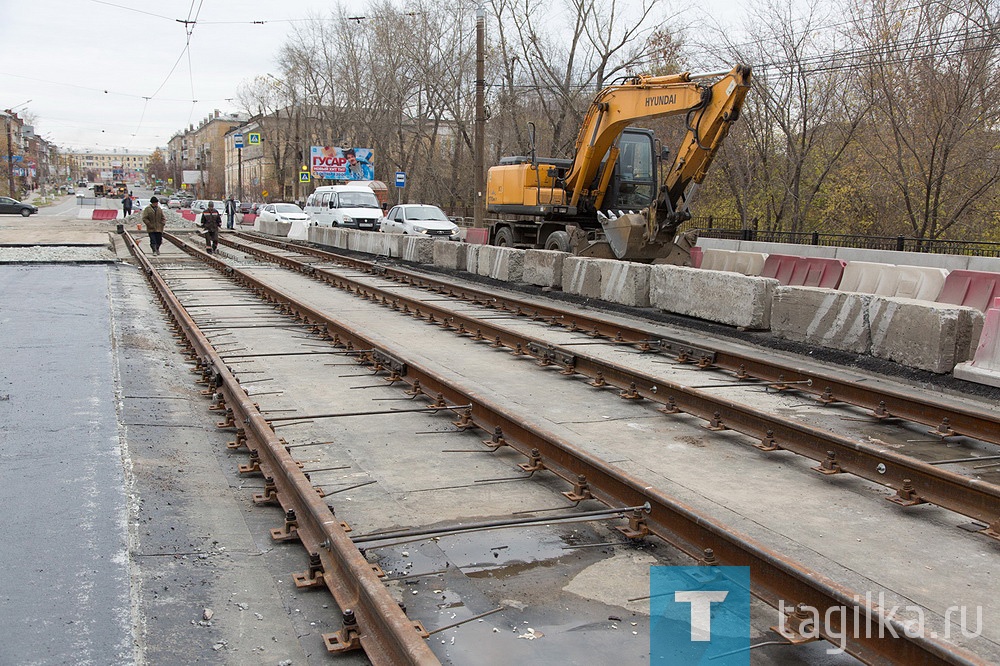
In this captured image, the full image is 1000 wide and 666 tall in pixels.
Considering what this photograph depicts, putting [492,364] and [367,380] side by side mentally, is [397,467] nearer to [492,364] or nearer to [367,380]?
[367,380]

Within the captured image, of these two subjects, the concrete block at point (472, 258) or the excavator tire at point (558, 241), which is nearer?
the excavator tire at point (558, 241)

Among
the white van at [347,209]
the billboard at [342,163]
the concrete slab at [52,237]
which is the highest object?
the billboard at [342,163]

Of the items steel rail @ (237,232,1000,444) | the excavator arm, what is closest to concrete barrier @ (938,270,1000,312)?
steel rail @ (237,232,1000,444)

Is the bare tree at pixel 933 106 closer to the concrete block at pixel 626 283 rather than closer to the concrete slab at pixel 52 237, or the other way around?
the concrete block at pixel 626 283

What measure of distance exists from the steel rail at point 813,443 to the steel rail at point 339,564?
363 centimetres

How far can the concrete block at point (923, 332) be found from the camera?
9.66 m

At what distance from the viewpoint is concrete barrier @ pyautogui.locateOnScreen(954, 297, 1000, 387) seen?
368 inches

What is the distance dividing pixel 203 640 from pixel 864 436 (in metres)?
5.73

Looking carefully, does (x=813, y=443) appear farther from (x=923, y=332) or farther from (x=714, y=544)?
(x=923, y=332)

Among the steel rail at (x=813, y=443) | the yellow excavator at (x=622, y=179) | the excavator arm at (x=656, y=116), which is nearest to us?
the steel rail at (x=813, y=443)

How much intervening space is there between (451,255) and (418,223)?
7.12 m

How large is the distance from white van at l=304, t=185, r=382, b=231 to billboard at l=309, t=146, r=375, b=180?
78.9 feet

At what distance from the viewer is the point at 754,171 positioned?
105 ft

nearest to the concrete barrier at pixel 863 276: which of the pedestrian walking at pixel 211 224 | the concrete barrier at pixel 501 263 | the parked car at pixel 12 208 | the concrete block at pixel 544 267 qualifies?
the concrete block at pixel 544 267
